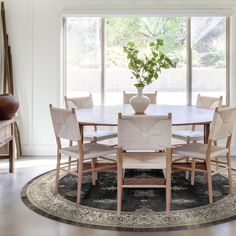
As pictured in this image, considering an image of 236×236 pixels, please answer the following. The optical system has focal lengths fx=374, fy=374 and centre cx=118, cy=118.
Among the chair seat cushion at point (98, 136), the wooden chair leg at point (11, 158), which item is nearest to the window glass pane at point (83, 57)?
the chair seat cushion at point (98, 136)

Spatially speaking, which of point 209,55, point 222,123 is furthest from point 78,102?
point 209,55

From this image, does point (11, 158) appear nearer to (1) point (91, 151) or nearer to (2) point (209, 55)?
(1) point (91, 151)

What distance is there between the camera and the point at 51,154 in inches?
214

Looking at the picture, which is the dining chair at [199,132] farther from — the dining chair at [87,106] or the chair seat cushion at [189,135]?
the dining chair at [87,106]

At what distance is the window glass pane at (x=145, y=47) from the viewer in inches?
211

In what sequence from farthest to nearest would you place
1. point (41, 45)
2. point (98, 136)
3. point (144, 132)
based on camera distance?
1. point (41, 45)
2. point (98, 136)
3. point (144, 132)

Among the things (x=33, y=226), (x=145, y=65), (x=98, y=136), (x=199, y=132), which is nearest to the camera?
(x=33, y=226)

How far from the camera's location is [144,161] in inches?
127

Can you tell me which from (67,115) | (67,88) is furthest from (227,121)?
(67,88)

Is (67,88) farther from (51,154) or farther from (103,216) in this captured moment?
(103,216)

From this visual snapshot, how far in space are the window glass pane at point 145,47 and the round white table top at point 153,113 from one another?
1.08 metres

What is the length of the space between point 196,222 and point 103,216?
77cm

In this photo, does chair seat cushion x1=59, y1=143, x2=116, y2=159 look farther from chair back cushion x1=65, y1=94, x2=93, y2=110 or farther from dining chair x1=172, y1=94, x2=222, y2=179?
dining chair x1=172, y1=94, x2=222, y2=179

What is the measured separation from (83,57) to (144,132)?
8.80ft
